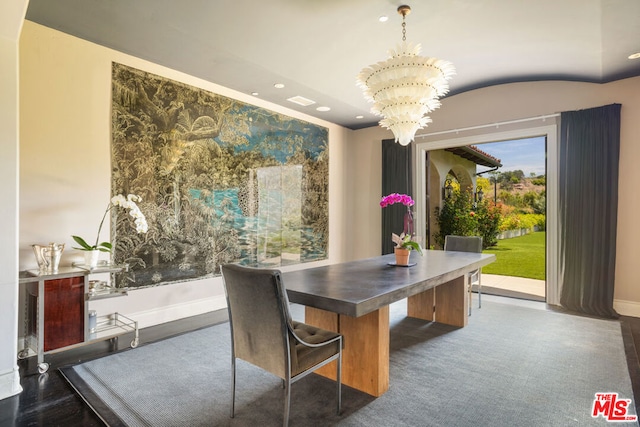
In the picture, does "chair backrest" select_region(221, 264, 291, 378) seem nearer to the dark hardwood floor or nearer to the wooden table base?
the wooden table base

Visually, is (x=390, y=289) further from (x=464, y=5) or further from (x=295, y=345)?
(x=464, y=5)

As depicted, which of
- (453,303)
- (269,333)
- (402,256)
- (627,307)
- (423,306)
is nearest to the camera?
(269,333)

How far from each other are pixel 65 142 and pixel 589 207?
5616mm

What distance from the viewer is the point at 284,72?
401cm

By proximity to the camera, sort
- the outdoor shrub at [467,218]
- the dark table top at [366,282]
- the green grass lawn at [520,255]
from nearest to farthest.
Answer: the dark table top at [366,282]
the outdoor shrub at [467,218]
the green grass lawn at [520,255]

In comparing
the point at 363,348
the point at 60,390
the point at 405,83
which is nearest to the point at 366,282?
the point at 363,348

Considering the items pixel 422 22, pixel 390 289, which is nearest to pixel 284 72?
pixel 422 22

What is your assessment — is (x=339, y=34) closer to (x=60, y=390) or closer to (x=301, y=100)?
(x=301, y=100)

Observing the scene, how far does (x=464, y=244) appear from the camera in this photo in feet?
14.3

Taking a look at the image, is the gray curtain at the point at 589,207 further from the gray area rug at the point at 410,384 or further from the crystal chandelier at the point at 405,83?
the crystal chandelier at the point at 405,83

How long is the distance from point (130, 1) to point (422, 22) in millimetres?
2404

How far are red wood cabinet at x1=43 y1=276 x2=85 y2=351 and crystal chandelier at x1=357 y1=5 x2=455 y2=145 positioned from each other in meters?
2.84

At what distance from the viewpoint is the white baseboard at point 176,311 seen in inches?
141

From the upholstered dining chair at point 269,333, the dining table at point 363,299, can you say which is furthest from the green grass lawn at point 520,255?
the upholstered dining chair at point 269,333
